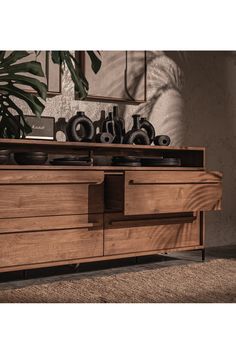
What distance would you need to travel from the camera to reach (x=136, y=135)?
10.5 feet

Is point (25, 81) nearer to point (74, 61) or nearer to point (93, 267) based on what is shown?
point (74, 61)

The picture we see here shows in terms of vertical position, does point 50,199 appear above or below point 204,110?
below

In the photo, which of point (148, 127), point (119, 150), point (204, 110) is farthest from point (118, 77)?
point (204, 110)

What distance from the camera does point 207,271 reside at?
277 cm

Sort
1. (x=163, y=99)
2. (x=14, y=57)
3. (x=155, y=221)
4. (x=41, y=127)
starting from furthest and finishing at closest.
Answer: (x=163, y=99)
(x=41, y=127)
(x=155, y=221)
(x=14, y=57)

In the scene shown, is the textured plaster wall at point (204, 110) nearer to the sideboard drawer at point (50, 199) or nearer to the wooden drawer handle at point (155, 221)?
the wooden drawer handle at point (155, 221)

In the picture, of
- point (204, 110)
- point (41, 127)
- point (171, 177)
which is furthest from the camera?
point (204, 110)

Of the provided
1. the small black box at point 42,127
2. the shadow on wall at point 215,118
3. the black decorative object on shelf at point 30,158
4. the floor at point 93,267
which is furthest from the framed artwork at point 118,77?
the floor at point 93,267

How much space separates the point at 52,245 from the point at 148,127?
122 cm

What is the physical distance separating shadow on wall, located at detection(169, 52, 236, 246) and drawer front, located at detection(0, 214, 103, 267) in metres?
1.39

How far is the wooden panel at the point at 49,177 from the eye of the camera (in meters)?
2.37

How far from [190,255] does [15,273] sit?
1.25m
